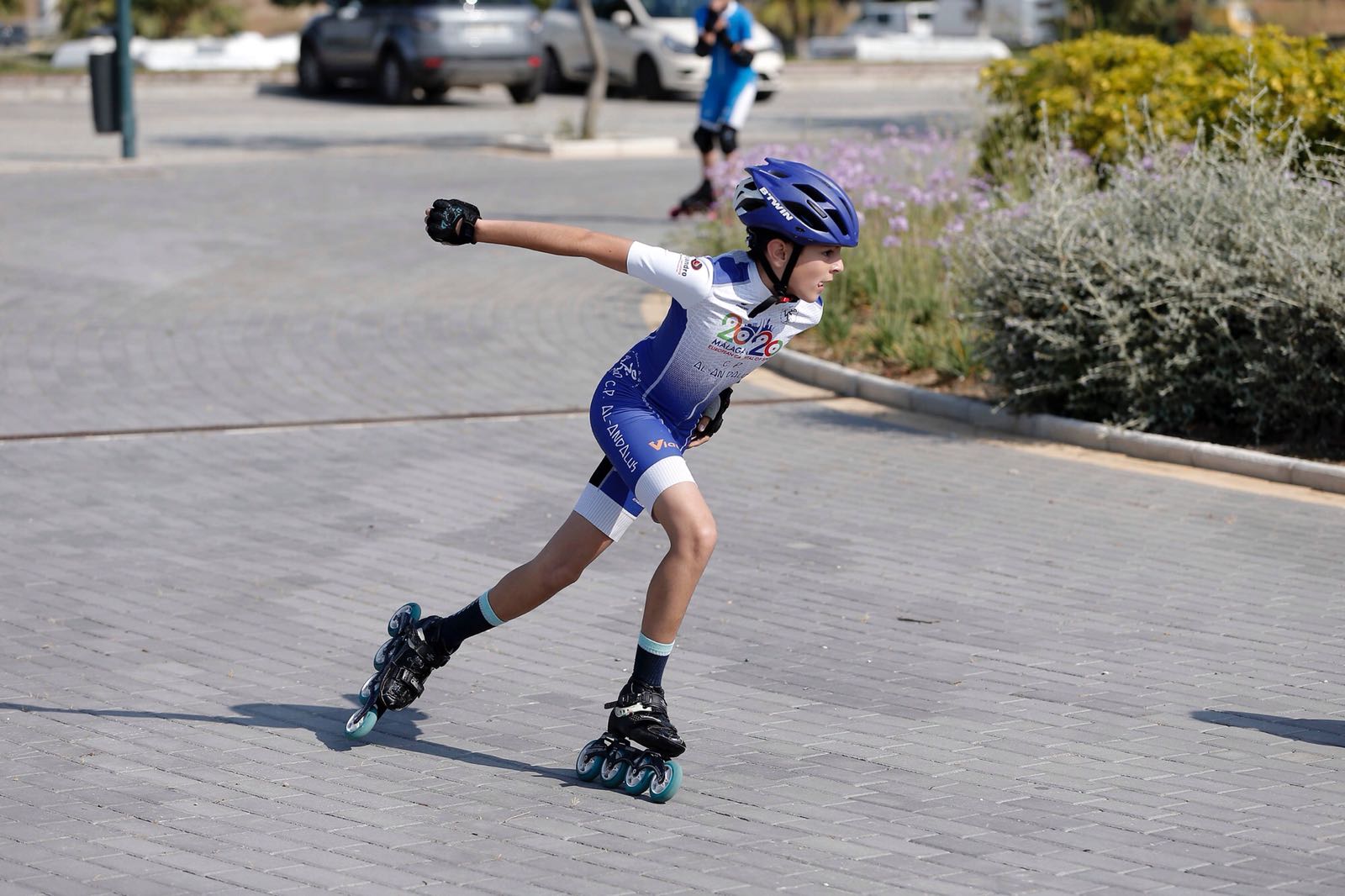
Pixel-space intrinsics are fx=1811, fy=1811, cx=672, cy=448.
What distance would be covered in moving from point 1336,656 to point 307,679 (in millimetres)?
3639

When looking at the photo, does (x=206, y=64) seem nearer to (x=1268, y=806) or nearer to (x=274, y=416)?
(x=274, y=416)

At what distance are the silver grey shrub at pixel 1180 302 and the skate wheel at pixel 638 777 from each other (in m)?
5.03

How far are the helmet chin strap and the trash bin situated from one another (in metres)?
15.6

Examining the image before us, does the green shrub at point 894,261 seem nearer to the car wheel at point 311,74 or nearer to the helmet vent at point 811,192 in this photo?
the helmet vent at point 811,192

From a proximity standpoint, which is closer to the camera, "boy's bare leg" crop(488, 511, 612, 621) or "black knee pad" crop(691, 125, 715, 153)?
"boy's bare leg" crop(488, 511, 612, 621)

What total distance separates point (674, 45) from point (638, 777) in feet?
81.1

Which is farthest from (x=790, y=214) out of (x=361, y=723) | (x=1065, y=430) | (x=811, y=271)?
(x=1065, y=430)

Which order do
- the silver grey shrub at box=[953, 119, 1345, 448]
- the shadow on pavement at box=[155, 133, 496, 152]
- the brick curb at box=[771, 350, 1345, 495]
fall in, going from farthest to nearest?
the shadow on pavement at box=[155, 133, 496, 152]
the silver grey shrub at box=[953, 119, 1345, 448]
the brick curb at box=[771, 350, 1345, 495]

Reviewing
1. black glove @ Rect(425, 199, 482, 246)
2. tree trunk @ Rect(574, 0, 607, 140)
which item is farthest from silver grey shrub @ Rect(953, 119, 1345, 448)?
tree trunk @ Rect(574, 0, 607, 140)

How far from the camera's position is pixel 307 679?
6.27 m

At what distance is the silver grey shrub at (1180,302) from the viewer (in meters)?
9.20

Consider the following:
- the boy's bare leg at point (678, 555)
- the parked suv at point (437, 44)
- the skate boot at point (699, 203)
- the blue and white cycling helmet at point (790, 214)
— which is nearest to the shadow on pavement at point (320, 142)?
the parked suv at point (437, 44)

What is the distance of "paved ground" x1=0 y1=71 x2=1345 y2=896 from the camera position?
4.86 meters

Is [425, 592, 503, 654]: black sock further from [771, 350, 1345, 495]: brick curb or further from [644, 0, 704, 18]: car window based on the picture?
[644, 0, 704, 18]: car window
